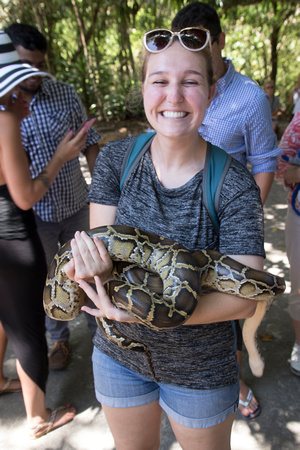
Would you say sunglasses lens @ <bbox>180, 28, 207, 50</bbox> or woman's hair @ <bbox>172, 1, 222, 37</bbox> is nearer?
sunglasses lens @ <bbox>180, 28, 207, 50</bbox>

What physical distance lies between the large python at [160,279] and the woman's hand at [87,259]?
13cm

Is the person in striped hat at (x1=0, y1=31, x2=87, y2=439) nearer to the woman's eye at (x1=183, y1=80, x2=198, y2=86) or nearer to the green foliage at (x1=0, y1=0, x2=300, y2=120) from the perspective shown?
the woman's eye at (x1=183, y1=80, x2=198, y2=86)

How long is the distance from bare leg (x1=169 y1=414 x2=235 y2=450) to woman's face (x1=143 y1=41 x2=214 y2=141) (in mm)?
1466

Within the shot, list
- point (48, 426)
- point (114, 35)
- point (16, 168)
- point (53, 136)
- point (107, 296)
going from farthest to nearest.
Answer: point (114, 35) → point (53, 136) → point (48, 426) → point (16, 168) → point (107, 296)

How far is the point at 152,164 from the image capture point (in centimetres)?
190

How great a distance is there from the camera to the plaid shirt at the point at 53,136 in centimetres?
348

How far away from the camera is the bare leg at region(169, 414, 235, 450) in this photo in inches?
71.2

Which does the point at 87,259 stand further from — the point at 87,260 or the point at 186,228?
the point at 186,228

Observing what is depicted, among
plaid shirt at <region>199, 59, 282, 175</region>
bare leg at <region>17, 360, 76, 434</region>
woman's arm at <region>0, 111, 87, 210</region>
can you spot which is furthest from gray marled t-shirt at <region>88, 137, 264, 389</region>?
bare leg at <region>17, 360, 76, 434</region>

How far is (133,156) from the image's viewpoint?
6.38ft

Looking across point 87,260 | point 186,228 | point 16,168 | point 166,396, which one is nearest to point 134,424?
point 166,396

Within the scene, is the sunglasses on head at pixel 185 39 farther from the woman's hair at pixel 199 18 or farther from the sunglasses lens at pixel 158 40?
the woman's hair at pixel 199 18

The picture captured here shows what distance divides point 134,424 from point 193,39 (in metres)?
2.00

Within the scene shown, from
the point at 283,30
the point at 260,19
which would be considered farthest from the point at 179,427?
the point at 283,30
